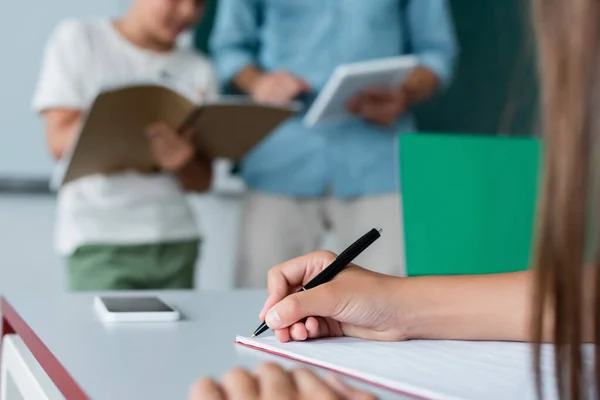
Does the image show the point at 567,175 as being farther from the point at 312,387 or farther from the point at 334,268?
the point at 334,268

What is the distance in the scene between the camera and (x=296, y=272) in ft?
2.91

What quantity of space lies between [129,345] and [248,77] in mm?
1393

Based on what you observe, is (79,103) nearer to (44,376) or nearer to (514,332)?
(44,376)

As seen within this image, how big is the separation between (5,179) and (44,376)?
177 centimetres

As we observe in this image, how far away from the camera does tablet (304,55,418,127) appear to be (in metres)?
1.82

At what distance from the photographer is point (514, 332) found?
2.78 ft

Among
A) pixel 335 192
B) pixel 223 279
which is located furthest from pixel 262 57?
pixel 223 279

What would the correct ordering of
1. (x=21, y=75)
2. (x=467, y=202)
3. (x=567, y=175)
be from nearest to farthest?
1. (x=567, y=175)
2. (x=467, y=202)
3. (x=21, y=75)

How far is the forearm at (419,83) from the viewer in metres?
2.18

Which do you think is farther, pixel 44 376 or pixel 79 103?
pixel 79 103

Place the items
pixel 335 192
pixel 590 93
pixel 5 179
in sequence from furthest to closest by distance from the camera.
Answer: pixel 5 179
pixel 335 192
pixel 590 93

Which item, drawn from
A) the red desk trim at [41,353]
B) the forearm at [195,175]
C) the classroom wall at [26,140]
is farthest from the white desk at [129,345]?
the classroom wall at [26,140]

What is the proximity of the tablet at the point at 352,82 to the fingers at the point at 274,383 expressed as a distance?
Result: 1289mm

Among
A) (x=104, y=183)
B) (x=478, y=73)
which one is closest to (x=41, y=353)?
(x=104, y=183)
